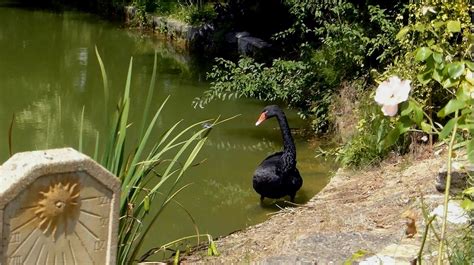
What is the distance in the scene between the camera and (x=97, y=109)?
9.63m

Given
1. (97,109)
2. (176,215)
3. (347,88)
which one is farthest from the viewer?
(97,109)

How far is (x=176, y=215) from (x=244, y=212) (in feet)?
1.96

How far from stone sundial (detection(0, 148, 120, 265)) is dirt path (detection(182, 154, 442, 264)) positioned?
150 centimetres

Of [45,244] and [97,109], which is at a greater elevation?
[45,244]

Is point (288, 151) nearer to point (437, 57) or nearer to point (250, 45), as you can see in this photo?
point (437, 57)

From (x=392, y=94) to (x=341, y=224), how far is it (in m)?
2.50

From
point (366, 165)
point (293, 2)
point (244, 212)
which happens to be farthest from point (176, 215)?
point (293, 2)

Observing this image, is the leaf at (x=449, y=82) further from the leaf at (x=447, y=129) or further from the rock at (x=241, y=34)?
the rock at (x=241, y=34)

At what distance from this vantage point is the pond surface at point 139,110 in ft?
21.9

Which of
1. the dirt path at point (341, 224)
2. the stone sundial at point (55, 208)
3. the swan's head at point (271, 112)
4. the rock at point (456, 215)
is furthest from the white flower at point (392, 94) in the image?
the swan's head at point (271, 112)

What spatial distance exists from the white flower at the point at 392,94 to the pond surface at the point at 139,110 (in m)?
2.78

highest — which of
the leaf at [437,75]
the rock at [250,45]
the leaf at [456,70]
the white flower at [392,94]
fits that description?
the leaf at [456,70]

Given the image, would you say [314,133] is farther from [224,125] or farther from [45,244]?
[45,244]

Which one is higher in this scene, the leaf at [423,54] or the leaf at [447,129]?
the leaf at [423,54]
